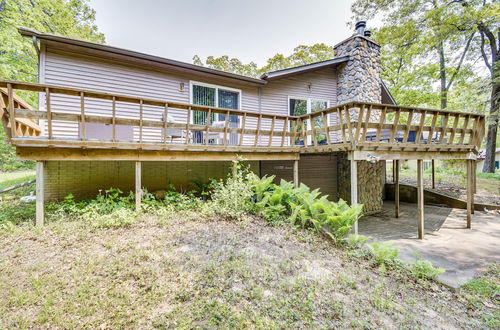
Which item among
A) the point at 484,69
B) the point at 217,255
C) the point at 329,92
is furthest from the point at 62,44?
the point at 484,69

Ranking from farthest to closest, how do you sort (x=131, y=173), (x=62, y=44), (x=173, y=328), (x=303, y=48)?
1. (x=303, y=48)
2. (x=131, y=173)
3. (x=62, y=44)
4. (x=173, y=328)

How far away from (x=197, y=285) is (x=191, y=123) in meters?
5.86

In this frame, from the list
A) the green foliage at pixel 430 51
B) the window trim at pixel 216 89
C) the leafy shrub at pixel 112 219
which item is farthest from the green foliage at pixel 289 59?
the leafy shrub at pixel 112 219

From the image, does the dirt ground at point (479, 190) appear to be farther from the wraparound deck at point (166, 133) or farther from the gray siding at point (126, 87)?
the gray siding at point (126, 87)

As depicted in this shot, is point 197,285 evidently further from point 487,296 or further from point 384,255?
point 487,296

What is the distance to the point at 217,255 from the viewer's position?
11.4 feet

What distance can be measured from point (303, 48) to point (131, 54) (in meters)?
17.5

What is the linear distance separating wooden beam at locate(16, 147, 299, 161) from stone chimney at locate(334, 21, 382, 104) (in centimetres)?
562

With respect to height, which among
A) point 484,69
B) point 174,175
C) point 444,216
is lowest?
point 444,216

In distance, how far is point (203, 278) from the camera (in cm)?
290

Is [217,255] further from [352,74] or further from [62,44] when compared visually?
[352,74]

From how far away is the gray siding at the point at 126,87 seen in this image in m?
5.97

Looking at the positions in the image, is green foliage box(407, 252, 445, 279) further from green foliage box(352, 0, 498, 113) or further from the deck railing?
green foliage box(352, 0, 498, 113)

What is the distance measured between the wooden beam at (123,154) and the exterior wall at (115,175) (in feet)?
6.28
